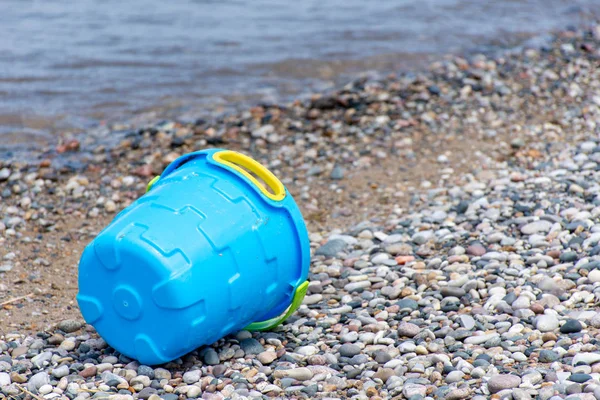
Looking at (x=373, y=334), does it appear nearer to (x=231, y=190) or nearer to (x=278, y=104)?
(x=231, y=190)

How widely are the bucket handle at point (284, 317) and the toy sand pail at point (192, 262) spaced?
0.03 ft

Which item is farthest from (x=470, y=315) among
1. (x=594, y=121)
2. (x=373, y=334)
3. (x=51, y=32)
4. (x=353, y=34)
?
(x=51, y=32)

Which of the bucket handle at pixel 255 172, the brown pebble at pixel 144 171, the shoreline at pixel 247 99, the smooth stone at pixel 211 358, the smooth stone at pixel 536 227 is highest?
the bucket handle at pixel 255 172

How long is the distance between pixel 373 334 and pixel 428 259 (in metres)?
0.88

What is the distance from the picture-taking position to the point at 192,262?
9.78 feet

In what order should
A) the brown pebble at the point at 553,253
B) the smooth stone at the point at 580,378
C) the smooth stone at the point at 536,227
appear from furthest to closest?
1. the smooth stone at the point at 536,227
2. the brown pebble at the point at 553,253
3. the smooth stone at the point at 580,378

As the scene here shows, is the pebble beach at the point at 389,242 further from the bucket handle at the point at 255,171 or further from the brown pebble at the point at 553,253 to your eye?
the bucket handle at the point at 255,171

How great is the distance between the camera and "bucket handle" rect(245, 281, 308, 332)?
11.2 ft

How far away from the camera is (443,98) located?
6.90m

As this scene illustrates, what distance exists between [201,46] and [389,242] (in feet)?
15.8

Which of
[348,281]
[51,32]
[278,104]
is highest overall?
[51,32]

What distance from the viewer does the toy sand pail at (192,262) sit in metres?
2.97

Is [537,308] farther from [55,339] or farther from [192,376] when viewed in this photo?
[55,339]

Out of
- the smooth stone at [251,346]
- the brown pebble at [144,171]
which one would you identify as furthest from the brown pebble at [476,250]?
the brown pebble at [144,171]
